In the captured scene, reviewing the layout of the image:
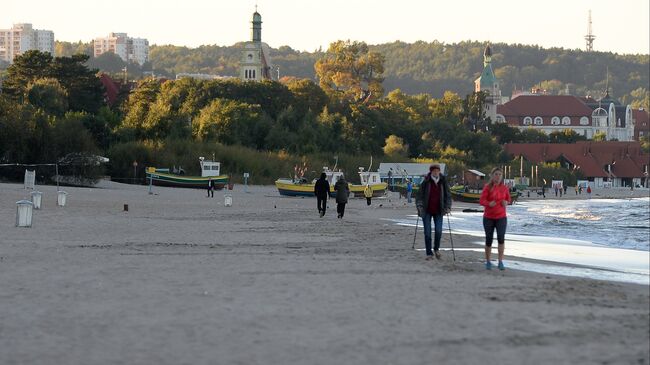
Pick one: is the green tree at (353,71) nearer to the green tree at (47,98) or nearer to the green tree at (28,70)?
the green tree at (28,70)

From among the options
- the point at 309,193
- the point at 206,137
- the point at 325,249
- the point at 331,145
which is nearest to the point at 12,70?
the point at 206,137

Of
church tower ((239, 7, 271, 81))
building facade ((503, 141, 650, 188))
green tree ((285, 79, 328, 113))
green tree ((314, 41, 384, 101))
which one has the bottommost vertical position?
building facade ((503, 141, 650, 188))

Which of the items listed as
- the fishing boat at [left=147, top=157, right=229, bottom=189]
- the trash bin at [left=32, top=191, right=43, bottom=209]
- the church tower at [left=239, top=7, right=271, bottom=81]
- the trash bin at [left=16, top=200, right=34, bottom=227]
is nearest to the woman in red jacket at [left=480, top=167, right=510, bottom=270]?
the trash bin at [left=16, top=200, right=34, bottom=227]

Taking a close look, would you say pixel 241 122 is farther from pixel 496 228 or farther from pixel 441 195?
pixel 496 228

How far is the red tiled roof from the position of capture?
12431 cm

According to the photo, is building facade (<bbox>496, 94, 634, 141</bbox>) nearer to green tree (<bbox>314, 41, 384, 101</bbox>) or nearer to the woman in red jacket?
green tree (<bbox>314, 41, 384, 101</bbox>)

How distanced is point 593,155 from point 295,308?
12176cm

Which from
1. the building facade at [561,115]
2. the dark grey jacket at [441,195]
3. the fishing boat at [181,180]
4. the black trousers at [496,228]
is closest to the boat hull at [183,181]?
the fishing boat at [181,180]

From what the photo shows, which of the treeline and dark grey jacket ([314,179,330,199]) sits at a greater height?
the treeline

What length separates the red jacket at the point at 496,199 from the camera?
15008 mm

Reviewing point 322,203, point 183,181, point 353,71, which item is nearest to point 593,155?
point 353,71

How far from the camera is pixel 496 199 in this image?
15.0m

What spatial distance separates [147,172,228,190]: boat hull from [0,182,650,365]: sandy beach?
42.3 m

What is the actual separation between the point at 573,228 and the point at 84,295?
21.8 meters
